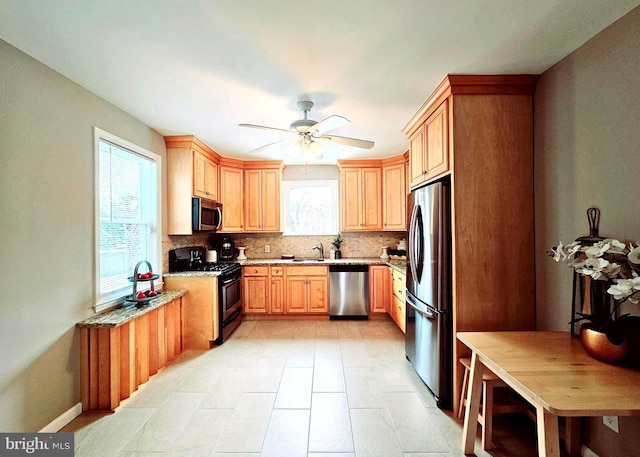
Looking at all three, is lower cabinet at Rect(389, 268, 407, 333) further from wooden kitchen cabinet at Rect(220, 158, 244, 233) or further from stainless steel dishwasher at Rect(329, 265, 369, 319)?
wooden kitchen cabinet at Rect(220, 158, 244, 233)

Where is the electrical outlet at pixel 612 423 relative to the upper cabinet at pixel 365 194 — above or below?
below

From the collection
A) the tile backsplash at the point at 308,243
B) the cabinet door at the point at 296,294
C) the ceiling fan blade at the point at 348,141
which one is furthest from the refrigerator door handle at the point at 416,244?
the tile backsplash at the point at 308,243

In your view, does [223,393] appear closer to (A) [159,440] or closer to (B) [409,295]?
(A) [159,440]

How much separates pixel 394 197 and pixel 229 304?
9.47 feet

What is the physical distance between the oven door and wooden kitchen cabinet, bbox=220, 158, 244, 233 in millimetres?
836

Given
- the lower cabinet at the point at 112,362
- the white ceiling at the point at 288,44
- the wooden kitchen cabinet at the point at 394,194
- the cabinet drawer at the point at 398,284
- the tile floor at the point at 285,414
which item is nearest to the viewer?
the white ceiling at the point at 288,44

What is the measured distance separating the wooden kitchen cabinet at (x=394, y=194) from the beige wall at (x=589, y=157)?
225cm

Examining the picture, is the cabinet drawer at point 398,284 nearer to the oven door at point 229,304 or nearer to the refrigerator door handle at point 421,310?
the refrigerator door handle at point 421,310

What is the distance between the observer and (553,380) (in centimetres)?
117

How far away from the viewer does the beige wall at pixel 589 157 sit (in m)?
1.42

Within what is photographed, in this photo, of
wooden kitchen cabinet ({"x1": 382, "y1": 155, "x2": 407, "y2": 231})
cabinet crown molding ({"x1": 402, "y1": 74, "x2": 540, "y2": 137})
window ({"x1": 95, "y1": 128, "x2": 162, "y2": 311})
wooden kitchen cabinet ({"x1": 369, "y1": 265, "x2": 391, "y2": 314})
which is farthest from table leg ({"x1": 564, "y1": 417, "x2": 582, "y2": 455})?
window ({"x1": 95, "y1": 128, "x2": 162, "y2": 311})

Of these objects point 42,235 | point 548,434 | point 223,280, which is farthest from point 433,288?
point 42,235

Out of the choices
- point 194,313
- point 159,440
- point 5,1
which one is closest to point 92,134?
point 5,1

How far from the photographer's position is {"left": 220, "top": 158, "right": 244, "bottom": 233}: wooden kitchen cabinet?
13.9 feet
